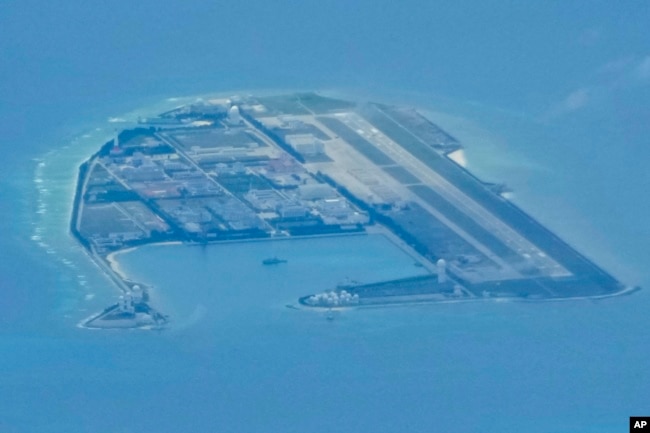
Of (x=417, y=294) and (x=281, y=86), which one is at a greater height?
(x=281, y=86)

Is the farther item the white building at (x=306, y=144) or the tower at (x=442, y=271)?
the white building at (x=306, y=144)

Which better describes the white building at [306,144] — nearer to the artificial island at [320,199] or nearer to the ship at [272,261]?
the artificial island at [320,199]

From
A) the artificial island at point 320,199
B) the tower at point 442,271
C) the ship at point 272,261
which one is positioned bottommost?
the tower at point 442,271

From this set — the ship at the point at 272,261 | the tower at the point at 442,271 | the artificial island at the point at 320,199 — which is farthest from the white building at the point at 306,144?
the tower at the point at 442,271

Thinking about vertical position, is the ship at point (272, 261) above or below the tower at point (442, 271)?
above

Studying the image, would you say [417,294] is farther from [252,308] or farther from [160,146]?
[160,146]

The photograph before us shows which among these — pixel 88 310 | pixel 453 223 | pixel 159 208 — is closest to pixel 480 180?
pixel 453 223

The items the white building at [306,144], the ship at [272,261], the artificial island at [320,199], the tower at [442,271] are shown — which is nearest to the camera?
the artificial island at [320,199]

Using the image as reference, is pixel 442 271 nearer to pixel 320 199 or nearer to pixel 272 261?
pixel 272 261

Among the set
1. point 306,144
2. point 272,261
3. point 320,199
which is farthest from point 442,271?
point 306,144
